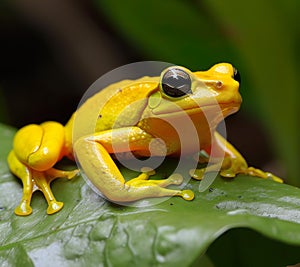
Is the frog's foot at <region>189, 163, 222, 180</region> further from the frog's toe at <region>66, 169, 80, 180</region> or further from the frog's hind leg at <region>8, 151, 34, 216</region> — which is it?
the frog's hind leg at <region>8, 151, 34, 216</region>

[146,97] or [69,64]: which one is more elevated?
[146,97]

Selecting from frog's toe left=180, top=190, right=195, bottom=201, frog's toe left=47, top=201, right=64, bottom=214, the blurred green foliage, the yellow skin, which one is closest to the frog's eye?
the yellow skin

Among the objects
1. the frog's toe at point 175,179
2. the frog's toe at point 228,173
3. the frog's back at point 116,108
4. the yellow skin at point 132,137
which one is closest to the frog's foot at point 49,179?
the yellow skin at point 132,137

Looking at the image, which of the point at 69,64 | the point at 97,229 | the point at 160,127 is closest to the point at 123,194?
Answer: the point at 97,229

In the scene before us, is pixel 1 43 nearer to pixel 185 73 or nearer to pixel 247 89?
pixel 247 89

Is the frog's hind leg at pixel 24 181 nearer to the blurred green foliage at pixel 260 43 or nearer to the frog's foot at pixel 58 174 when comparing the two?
the frog's foot at pixel 58 174

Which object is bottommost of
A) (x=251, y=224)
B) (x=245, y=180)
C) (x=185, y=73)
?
(x=245, y=180)
